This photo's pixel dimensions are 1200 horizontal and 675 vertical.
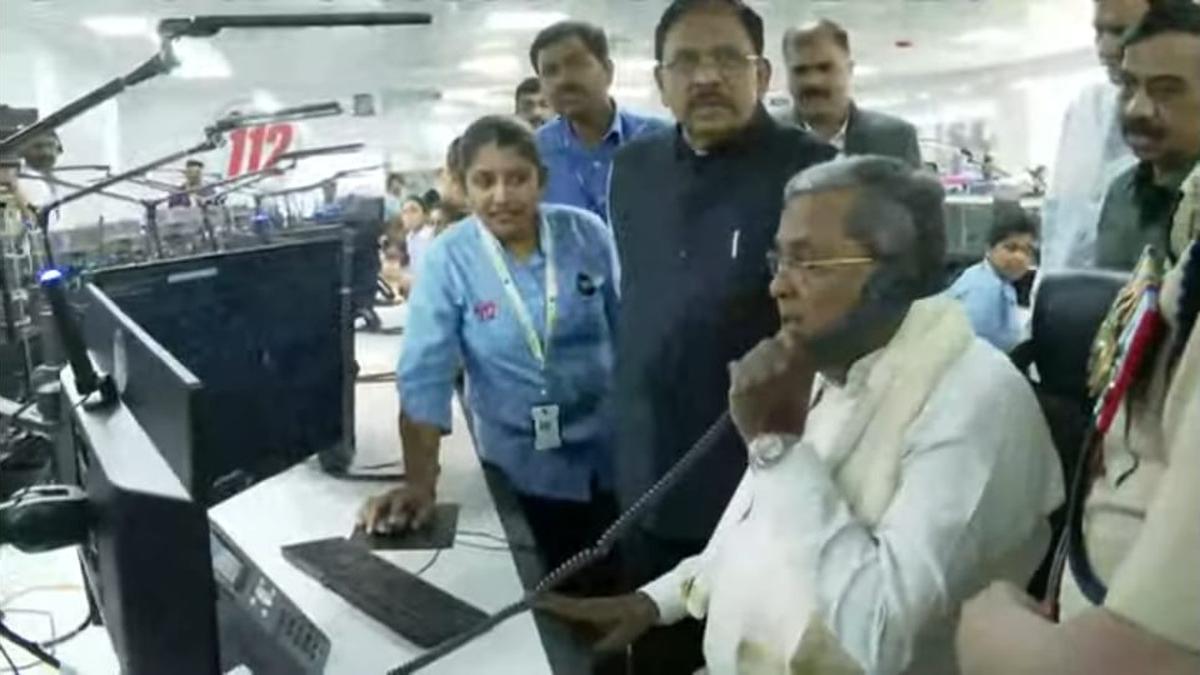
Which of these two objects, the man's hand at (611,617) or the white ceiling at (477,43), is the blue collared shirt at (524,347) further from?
the white ceiling at (477,43)

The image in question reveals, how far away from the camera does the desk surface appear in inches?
48.4

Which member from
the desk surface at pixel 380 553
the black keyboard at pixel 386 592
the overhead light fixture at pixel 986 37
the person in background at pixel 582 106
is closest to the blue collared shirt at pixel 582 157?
the person in background at pixel 582 106

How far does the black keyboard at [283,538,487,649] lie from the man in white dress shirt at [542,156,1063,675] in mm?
305

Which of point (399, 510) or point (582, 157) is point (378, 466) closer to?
point (399, 510)

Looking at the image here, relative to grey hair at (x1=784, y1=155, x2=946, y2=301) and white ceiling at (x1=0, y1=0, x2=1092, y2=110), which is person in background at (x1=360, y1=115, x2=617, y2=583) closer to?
grey hair at (x1=784, y1=155, x2=946, y2=301)

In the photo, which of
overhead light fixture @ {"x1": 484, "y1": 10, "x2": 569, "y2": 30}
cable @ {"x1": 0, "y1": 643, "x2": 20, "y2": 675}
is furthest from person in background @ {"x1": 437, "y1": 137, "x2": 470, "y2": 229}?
overhead light fixture @ {"x1": 484, "y1": 10, "x2": 569, "y2": 30}

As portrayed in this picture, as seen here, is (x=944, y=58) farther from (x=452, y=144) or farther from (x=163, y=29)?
(x=163, y=29)

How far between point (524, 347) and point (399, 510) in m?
0.30

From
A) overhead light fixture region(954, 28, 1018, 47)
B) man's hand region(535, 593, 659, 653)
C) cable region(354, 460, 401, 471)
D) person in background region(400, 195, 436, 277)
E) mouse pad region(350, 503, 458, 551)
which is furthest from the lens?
overhead light fixture region(954, 28, 1018, 47)

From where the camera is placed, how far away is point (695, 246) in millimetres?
1591

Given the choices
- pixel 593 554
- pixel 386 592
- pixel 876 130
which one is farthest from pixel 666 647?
pixel 876 130

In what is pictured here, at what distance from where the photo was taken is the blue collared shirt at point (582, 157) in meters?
2.00

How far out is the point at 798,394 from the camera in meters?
1.07

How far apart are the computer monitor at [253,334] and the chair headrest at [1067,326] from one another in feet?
2.85
